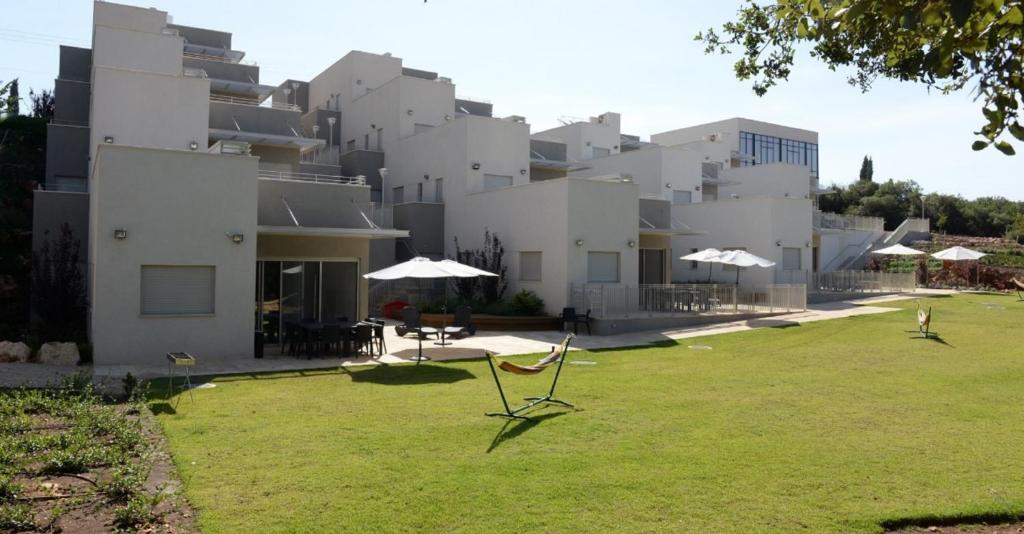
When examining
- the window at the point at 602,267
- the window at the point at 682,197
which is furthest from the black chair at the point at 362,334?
the window at the point at 682,197

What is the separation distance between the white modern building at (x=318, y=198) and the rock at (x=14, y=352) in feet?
5.30

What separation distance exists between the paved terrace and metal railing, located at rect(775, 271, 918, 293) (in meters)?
5.07

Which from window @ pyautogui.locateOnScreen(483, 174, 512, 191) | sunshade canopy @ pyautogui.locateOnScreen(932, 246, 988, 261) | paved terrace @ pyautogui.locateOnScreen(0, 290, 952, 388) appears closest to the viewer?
paved terrace @ pyautogui.locateOnScreen(0, 290, 952, 388)

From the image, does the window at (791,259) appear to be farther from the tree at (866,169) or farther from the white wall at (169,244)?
the tree at (866,169)

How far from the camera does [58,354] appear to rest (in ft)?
49.6

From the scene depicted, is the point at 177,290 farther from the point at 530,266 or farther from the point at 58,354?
the point at 530,266

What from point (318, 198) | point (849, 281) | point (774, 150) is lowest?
point (849, 281)

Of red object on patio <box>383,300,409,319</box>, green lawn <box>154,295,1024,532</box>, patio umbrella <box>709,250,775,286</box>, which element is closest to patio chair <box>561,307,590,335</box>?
patio umbrella <box>709,250,775,286</box>

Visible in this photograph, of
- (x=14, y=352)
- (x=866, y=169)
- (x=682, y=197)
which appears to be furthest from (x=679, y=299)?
(x=866, y=169)

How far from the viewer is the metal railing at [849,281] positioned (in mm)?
32844

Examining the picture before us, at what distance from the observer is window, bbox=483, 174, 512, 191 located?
2928cm

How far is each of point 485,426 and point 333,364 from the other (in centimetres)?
739

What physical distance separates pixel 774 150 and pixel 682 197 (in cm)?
3316

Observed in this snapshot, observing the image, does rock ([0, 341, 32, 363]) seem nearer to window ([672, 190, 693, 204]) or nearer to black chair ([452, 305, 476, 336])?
black chair ([452, 305, 476, 336])
